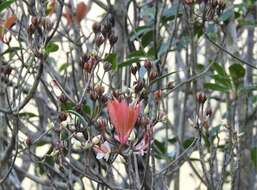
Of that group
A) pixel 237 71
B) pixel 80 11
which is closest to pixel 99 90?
pixel 237 71

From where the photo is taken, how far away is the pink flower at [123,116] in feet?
3.48

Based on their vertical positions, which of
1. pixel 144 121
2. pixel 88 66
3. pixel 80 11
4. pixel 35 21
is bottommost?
pixel 144 121

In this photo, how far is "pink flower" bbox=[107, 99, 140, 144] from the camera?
1061 millimetres

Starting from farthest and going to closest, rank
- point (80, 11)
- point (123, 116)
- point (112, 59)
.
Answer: point (80, 11)
point (112, 59)
point (123, 116)

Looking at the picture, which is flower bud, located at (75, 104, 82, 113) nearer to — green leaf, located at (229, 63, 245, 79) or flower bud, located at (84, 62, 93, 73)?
flower bud, located at (84, 62, 93, 73)

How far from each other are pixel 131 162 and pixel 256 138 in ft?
4.42

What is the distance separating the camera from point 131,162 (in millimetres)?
1229

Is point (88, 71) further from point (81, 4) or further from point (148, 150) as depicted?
point (81, 4)

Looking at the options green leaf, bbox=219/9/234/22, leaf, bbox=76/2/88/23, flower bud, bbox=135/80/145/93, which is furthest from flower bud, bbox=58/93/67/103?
leaf, bbox=76/2/88/23

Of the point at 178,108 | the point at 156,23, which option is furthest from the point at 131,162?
the point at 178,108

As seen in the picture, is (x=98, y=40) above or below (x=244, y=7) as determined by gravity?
below

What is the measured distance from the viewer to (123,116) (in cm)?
107

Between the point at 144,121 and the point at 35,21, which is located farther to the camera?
the point at 35,21

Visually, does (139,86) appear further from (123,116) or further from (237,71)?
(237,71)
